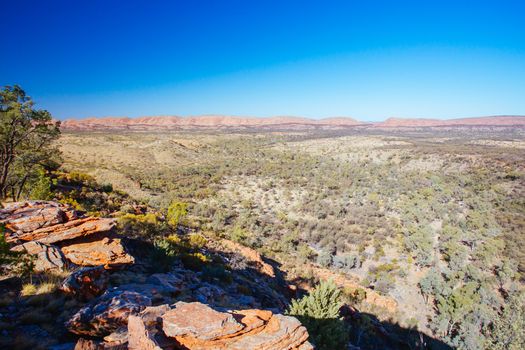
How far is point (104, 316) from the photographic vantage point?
177 inches

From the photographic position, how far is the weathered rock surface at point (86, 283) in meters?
5.64

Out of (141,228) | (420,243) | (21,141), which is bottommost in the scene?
(420,243)

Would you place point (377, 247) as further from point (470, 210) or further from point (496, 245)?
point (470, 210)

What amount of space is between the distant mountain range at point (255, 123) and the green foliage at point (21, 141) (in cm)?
10678

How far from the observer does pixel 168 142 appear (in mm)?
56562

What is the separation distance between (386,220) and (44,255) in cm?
2202

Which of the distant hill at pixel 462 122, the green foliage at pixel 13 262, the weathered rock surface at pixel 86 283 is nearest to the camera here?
the weathered rock surface at pixel 86 283

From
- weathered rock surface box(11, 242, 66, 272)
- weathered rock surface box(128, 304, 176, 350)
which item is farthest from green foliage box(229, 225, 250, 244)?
weathered rock surface box(128, 304, 176, 350)

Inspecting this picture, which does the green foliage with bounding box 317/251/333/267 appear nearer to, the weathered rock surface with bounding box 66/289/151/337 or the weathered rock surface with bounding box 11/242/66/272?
the weathered rock surface with bounding box 66/289/151/337

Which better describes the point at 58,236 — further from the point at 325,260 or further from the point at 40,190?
the point at 325,260

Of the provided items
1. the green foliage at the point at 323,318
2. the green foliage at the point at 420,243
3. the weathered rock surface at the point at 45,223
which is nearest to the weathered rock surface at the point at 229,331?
the green foliage at the point at 323,318

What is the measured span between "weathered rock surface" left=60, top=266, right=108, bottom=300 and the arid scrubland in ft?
31.4

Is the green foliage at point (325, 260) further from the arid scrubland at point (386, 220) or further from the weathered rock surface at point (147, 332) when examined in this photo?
the weathered rock surface at point (147, 332)

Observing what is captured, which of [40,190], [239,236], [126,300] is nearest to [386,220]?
[239,236]
